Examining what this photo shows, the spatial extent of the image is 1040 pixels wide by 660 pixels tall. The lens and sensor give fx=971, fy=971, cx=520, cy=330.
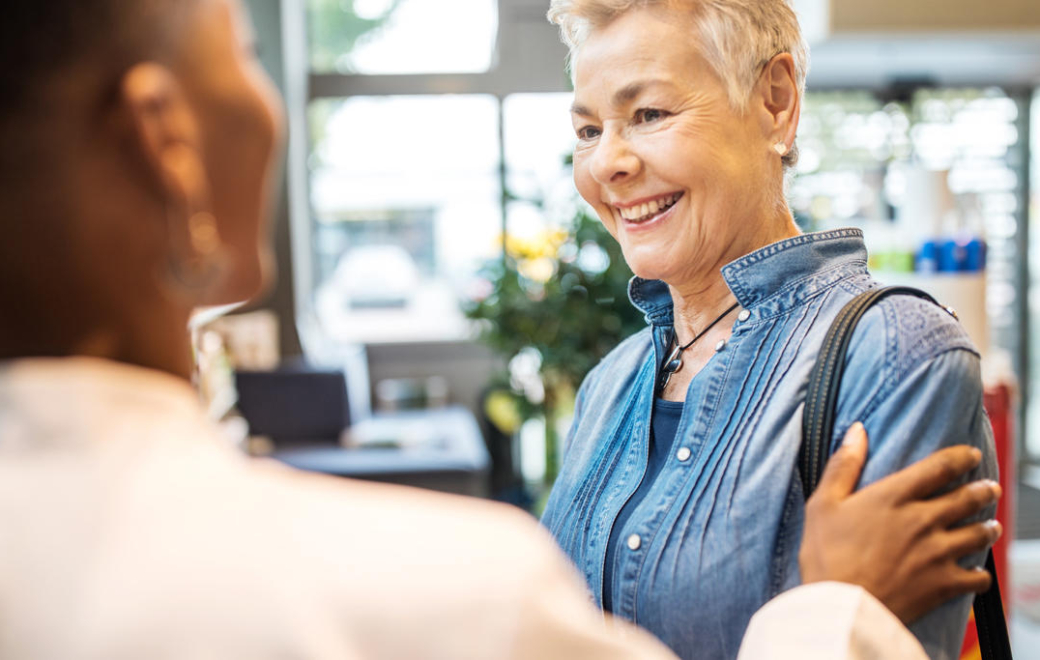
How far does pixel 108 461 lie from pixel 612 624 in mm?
717

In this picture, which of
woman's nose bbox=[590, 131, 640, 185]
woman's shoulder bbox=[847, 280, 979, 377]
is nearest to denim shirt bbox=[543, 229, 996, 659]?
woman's shoulder bbox=[847, 280, 979, 377]

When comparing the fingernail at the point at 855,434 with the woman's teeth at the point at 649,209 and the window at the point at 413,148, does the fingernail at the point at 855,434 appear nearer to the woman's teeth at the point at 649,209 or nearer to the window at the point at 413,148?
the woman's teeth at the point at 649,209

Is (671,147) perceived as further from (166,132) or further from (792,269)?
(166,132)

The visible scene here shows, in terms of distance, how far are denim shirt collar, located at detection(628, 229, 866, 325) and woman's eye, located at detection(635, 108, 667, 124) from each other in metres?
0.23

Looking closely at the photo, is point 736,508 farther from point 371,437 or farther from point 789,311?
point 371,437

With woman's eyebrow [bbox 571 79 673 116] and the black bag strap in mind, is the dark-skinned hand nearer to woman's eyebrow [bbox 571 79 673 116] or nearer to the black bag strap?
the black bag strap

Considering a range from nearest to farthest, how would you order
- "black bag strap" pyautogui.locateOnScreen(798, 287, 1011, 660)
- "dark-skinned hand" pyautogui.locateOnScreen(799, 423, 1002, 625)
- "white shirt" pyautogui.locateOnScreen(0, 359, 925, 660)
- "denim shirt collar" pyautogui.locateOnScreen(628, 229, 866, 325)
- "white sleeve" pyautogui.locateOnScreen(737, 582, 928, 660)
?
"white shirt" pyautogui.locateOnScreen(0, 359, 925, 660) < "white sleeve" pyautogui.locateOnScreen(737, 582, 928, 660) < "dark-skinned hand" pyautogui.locateOnScreen(799, 423, 1002, 625) < "black bag strap" pyautogui.locateOnScreen(798, 287, 1011, 660) < "denim shirt collar" pyautogui.locateOnScreen(628, 229, 866, 325)

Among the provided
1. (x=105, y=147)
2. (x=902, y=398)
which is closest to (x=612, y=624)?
(x=902, y=398)

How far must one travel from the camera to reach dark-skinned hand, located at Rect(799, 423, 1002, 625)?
3.01ft

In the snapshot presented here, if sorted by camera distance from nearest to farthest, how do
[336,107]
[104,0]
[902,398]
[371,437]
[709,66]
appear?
[104,0] < [902,398] < [709,66] < [371,437] < [336,107]

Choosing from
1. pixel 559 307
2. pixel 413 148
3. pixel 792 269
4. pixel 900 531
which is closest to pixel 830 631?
pixel 900 531

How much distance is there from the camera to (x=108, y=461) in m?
0.55

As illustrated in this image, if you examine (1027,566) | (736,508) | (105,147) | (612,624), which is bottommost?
(1027,566)

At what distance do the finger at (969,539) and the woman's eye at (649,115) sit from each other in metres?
0.64
